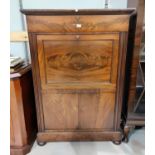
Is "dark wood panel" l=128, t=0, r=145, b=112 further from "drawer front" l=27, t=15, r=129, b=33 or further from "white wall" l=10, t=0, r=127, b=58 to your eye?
"white wall" l=10, t=0, r=127, b=58

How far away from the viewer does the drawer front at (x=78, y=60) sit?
119 cm

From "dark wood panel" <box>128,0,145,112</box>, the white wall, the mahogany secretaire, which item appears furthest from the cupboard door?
the white wall

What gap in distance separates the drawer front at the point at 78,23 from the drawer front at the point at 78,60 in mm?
48

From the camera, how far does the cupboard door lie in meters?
1.20

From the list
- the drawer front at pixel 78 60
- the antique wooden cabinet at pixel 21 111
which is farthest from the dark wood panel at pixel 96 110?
the antique wooden cabinet at pixel 21 111

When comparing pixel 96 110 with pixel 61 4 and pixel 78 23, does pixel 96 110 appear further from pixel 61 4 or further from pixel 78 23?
pixel 61 4

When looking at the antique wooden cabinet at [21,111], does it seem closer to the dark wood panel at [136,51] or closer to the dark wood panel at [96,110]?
the dark wood panel at [96,110]

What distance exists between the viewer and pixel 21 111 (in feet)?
4.30

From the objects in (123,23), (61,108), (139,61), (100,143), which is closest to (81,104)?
(61,108)

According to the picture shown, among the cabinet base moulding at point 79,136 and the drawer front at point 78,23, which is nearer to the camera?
the drawer front at point 78,23

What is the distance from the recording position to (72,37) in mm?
1185
